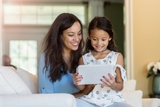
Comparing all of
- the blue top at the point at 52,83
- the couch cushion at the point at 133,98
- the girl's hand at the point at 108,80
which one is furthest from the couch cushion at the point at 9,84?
the couch cushion at the point at 133,98

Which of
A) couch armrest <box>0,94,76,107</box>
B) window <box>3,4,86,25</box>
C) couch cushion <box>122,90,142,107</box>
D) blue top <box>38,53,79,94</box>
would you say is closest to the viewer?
couch armrest <box>0,94,76,107</box>

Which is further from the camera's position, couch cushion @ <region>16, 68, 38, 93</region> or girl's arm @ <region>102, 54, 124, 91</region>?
couch cushion @ <region>16, 68, 38, 93</region>

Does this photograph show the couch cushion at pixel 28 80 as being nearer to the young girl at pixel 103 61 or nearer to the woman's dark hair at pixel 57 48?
the woman's dark hair at pixel 57 48

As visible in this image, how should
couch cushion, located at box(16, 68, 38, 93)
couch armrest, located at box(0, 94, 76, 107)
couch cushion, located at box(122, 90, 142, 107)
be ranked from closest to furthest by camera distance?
couch armrest, located at box(0, 94, 76, 107) → couch cushion, located at box(16, 68, 38, 93) → couch cushion, located at box(122, 90, 142, 107)

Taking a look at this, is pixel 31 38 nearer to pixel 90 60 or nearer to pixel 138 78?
pixel 138 78

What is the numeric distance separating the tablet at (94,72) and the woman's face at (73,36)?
0.33 meters

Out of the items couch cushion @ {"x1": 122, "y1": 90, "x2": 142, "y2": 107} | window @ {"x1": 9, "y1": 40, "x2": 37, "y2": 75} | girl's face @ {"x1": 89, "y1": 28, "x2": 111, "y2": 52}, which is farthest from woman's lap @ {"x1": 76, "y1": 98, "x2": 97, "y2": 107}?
window @ {"x1": 9, "y1": 40, "x2": 37, "y2": 75}

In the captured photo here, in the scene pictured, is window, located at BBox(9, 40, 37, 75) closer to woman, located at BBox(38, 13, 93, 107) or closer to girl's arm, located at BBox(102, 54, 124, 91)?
woman, located at BBox(38, 13, 93, 107)

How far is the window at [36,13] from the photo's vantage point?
7008 mm

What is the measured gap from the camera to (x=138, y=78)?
4332 mm

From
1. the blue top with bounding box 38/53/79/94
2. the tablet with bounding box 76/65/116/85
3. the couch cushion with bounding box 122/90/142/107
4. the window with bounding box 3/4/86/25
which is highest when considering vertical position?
the window with bounding box 3/4/86/25

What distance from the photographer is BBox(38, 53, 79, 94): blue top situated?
2.13 metres

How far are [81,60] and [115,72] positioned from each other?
0.31 m

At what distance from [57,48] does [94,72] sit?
1.44 ft
